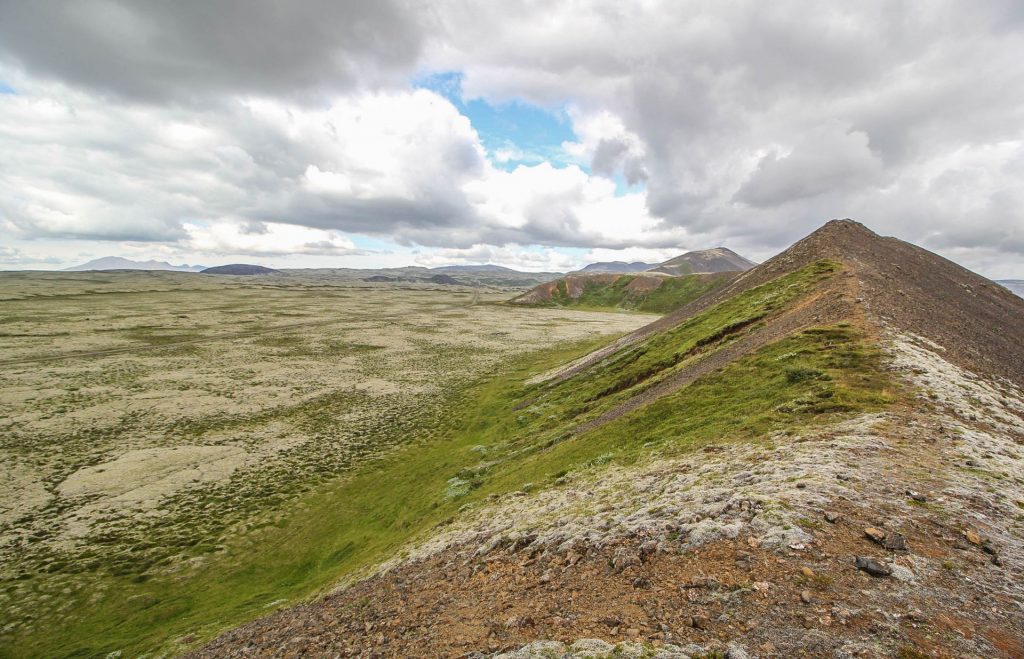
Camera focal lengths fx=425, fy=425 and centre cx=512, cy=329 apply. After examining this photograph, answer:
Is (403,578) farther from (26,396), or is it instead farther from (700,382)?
(26,396)

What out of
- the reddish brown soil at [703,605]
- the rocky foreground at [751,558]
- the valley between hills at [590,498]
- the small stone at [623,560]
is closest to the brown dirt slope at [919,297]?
the valley between hills at [590,498]

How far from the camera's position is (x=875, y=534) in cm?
1098

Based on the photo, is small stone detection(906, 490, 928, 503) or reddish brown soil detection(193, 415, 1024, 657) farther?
small stone detection(906, 490, 928, 503)

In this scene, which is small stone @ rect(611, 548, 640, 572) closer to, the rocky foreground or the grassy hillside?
the rocky foreground

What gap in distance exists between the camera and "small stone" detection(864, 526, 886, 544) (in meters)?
10.8

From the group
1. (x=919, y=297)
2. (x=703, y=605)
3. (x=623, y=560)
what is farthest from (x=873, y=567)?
(x=919, y=297)

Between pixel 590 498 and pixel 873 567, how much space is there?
10249mm

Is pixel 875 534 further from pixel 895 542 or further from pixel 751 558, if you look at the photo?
pixel 751 558

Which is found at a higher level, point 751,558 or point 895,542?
point 895,542

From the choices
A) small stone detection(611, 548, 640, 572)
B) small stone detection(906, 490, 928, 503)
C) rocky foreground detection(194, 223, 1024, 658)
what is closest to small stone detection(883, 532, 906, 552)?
rocky foreground detection(194, 223, 1024, 658)

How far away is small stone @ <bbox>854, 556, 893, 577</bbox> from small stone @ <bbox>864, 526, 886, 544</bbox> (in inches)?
38.5

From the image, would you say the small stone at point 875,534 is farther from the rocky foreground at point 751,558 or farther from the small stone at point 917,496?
the small stone at point 917,496

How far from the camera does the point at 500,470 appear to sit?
30.5 metres

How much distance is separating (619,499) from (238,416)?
43.4 meters
